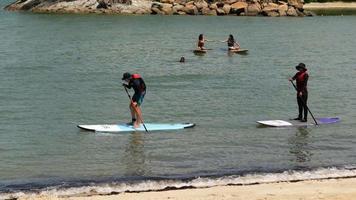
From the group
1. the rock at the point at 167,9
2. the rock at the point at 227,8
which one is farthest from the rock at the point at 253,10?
the rock at the point at 167,9

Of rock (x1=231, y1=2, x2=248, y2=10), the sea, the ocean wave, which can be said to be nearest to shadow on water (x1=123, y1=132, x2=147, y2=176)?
the sea

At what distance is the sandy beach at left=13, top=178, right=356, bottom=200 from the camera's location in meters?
12.8

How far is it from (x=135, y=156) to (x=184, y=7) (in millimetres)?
78683

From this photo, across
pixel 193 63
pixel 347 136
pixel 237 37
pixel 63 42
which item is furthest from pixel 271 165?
pixel 237 37

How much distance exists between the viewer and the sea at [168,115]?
15.2m

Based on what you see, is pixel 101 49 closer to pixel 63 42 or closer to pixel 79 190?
pixel 63 42

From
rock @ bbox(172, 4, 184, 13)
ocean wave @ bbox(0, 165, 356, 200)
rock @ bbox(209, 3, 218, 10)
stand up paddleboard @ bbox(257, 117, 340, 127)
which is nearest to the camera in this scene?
ocean wave @ bbox(0, 165, 356, 200)

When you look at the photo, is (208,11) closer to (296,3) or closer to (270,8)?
(270,8)

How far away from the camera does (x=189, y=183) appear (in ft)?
47.1

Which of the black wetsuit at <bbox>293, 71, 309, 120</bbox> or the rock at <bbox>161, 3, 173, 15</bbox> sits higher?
the black wetsuit at <bbox>293, 71, 309, 120</bbox>

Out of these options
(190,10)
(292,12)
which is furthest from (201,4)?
(292,12)

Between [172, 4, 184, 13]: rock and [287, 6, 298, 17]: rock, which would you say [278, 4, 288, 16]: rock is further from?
[172, 4, 184, 13]: rock

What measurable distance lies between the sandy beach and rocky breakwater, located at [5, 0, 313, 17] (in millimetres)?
79611

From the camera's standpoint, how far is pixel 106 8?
94875 mm
